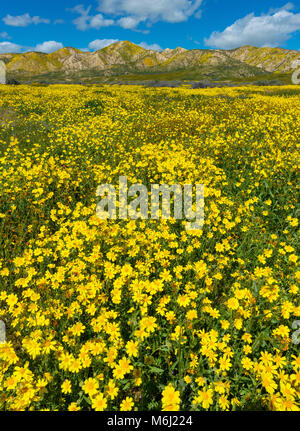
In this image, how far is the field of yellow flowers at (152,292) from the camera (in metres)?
2.58

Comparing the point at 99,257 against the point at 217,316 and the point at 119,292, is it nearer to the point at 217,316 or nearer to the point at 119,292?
the point at 119,292

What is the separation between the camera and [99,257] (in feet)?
13.5

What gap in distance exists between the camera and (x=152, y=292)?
322 centimetres

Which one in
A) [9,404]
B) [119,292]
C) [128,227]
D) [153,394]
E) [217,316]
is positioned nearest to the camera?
[9,404]

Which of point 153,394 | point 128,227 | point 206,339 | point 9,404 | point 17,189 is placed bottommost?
point 153,394

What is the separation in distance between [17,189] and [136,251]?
395cm

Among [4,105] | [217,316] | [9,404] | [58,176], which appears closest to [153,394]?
[217,316]

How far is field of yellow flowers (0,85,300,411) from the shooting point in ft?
8.46

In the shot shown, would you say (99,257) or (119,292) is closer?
(119,292)

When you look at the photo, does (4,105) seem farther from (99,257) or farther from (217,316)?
(217,316)

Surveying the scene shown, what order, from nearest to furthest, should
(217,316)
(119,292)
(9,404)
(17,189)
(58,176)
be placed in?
(9,404) < (217,316) < (119,292) < (17,189) < (58,176)

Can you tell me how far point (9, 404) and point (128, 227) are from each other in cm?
308
